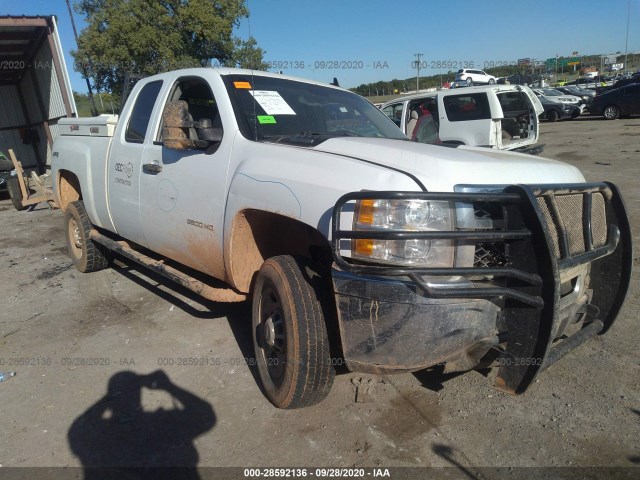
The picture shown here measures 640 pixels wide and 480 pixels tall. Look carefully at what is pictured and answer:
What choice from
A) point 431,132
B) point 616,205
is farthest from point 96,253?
point 431,132

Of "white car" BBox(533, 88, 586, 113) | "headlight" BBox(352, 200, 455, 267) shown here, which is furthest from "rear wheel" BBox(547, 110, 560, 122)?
"headlight" BBox(352, 200, 455, 267)

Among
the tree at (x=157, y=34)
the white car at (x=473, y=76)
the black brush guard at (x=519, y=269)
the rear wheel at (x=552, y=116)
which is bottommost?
the rear wheel at (x=552, y=116)

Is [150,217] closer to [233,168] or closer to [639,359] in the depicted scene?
[233,168]

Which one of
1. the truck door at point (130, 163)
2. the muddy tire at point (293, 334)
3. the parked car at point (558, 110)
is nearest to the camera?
the muddy tire at point (293, 334)

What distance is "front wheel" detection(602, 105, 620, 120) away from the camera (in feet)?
72.2

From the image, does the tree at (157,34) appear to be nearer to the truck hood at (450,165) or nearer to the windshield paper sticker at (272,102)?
the windshield paper sticker at (272,102)

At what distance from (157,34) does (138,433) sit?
2217cm

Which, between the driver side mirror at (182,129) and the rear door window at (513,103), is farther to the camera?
the rear door window at (513,103)

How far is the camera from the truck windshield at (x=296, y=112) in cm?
318

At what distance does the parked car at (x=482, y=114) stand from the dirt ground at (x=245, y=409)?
662 centimetres

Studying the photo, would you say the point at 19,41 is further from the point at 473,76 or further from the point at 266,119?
the point at 473,76

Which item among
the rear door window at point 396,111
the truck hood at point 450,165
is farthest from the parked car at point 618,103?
the truck hood at point 450,165

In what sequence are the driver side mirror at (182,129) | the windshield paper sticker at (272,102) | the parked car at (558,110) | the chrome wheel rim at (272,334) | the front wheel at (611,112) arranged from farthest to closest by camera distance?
the parked car at (558,110), the front wheel at (611,112), the windshield paper sticker at (272,102), the driver side mirror at (182,129), the chrome wheel rim at (272,334)

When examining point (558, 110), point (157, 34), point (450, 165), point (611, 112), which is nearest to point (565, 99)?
point (558, 110)
